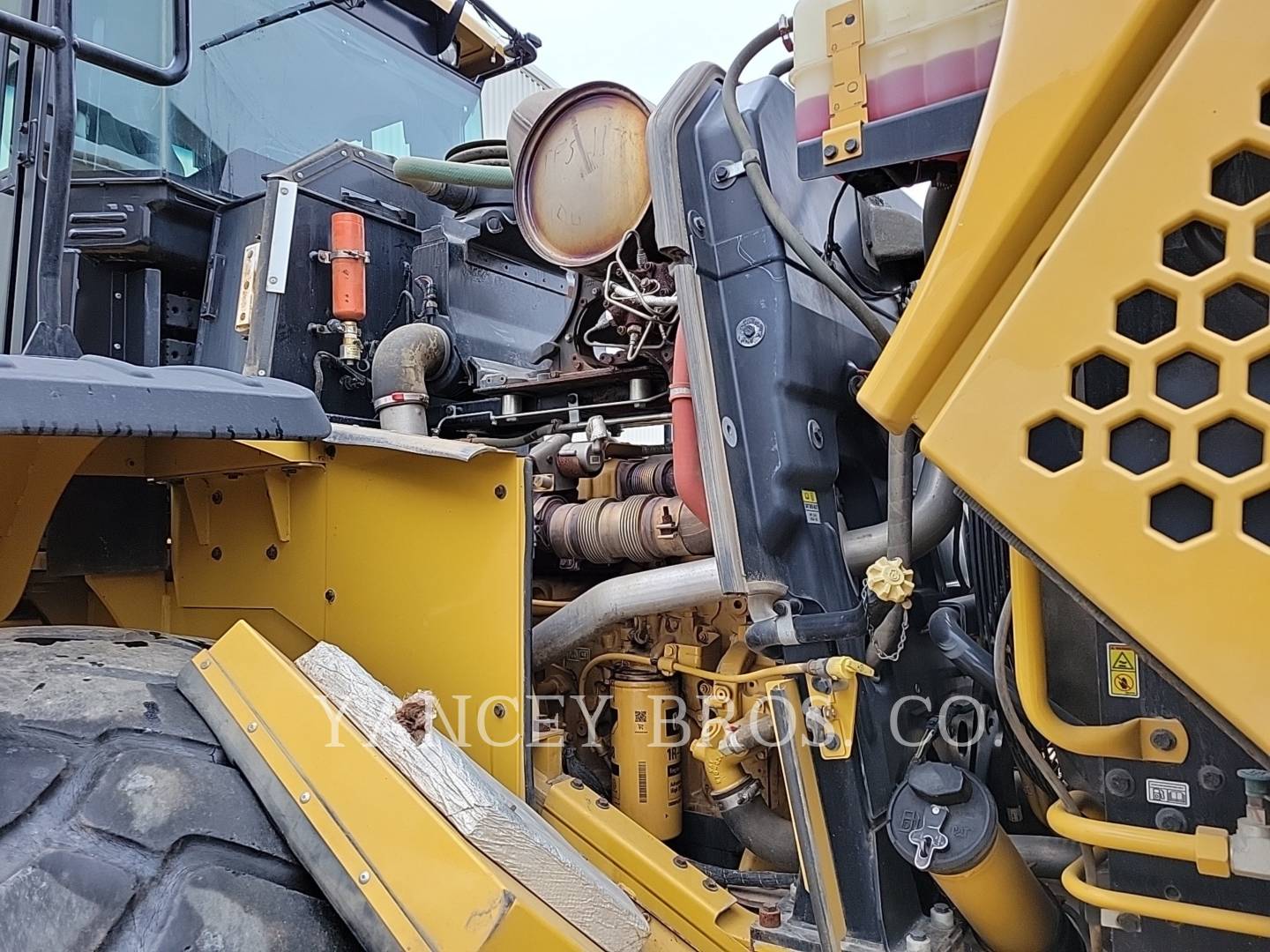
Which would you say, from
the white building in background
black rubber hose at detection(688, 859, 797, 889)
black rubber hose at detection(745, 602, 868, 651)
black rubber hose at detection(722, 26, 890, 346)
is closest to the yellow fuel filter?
black rubber hose at detection(688, 859, 797, 889)

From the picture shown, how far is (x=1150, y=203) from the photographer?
858 millimetres

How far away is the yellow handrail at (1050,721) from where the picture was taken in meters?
1.15

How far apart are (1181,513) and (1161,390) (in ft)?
0.37

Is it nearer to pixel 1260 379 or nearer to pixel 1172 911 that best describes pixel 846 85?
pixel 1260 379

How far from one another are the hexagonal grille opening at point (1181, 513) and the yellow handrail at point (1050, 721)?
0.27 metres

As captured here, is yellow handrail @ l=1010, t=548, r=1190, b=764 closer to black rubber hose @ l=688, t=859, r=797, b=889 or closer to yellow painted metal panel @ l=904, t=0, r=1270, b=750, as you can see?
yellow painted metal panel @ l=904, t=0, r=1270, b=750

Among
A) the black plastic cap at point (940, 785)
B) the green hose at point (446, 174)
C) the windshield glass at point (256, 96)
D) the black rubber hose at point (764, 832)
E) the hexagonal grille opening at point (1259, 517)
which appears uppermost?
the windshield glass at point (256, 96)

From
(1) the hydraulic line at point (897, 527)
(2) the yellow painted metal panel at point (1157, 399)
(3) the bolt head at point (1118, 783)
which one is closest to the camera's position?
(2) the yellow painted metal panel at point (1157, 399)

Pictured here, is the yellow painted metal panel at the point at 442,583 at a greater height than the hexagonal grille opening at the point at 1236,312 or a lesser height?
lesser

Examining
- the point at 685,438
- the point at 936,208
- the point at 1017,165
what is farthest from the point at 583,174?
the point at 1017,165

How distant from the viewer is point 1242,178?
878mm

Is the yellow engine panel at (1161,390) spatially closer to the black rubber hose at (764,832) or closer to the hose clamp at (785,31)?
the hose clamp at (785,31)

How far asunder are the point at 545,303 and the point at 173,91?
3.70 feet

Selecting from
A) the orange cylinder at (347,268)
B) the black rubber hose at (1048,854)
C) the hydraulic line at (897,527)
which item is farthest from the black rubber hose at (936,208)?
the orange cylinder at (347,268)
